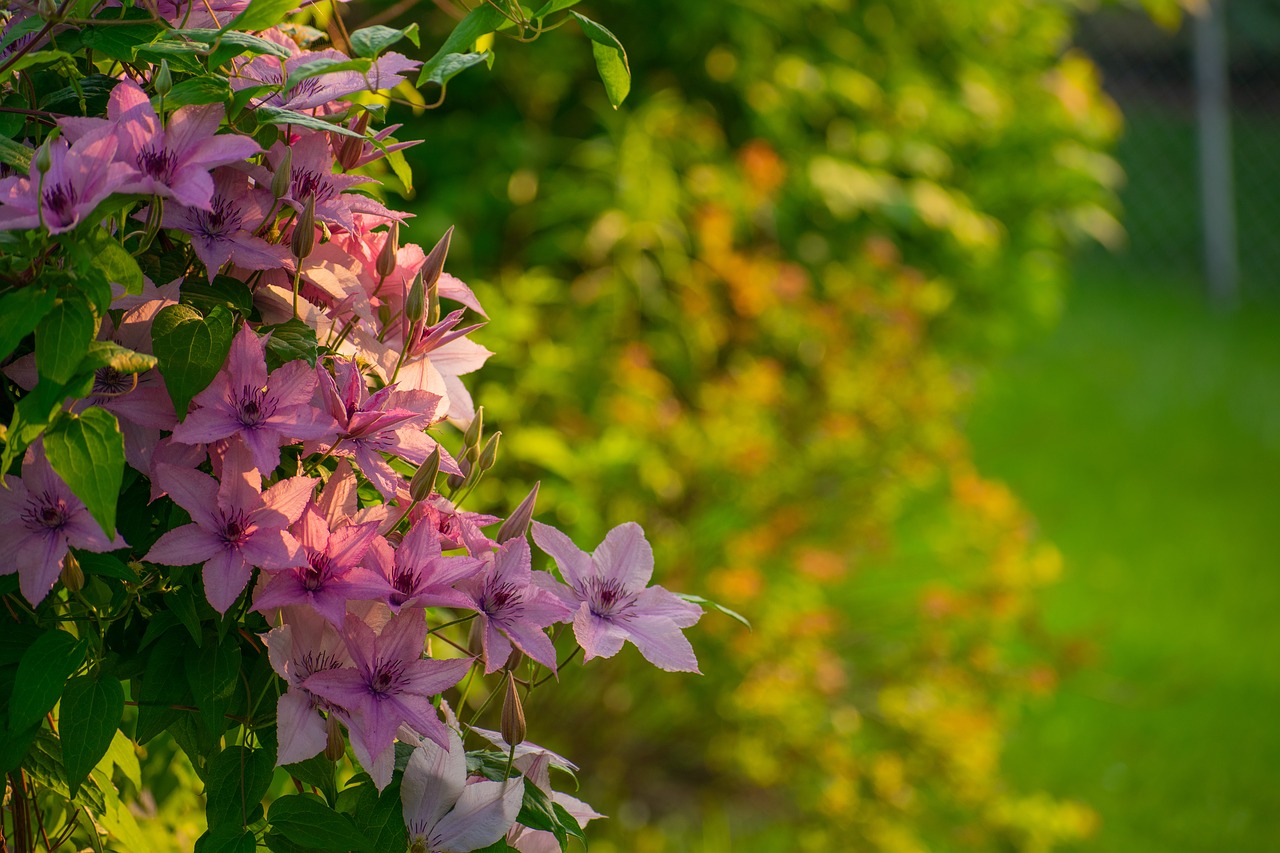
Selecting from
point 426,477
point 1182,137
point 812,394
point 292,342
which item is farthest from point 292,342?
point 1182,137

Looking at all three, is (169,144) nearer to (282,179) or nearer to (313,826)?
(282,179)

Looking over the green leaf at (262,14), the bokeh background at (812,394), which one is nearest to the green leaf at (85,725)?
the green leaf at (262,14)

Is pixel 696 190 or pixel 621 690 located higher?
pixel 696 190

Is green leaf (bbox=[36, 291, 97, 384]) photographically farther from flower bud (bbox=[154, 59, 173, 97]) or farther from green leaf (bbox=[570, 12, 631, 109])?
green leaf (bbox=[570, 12, 631, 109])

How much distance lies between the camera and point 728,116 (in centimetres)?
300

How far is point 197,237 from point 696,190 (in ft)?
6.82

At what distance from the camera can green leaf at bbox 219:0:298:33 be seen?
0.70 m

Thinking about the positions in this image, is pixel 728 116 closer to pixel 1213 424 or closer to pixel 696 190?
pixel 696 190

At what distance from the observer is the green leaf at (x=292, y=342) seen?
0.73 metres

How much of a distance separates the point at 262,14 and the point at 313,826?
18.2 inches

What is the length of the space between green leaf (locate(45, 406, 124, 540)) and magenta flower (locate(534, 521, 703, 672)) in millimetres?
266

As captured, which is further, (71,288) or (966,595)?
(966,595)

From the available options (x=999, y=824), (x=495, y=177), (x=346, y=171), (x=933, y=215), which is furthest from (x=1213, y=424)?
(x=346, y=171)

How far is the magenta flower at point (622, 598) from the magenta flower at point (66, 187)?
32 cm
